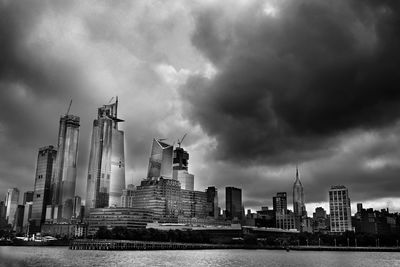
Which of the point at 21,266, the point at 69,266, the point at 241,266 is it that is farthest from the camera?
the point at 241,266

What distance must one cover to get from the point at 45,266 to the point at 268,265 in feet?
236

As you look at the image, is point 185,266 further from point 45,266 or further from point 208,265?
point 45,266

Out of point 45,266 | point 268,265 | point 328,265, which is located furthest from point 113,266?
point 328,265

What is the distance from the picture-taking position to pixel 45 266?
13062 centimetres

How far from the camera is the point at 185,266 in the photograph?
139 meters

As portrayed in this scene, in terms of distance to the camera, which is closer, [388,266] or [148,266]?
[148,266]

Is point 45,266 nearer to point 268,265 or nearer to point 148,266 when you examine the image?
point 148,266

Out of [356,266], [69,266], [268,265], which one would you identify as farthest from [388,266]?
[69,266]

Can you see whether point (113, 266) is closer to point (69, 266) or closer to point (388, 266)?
point (69, 266)

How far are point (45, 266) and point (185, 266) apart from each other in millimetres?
41783

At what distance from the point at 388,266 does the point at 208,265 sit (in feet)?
202

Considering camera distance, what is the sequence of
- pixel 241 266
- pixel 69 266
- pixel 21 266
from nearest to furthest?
pixel 21 266 < pixel 69 266 < pixel 241 266

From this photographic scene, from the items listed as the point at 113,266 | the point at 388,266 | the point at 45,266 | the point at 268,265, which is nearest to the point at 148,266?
the point at 113,266

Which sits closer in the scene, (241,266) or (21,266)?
(21,266)
